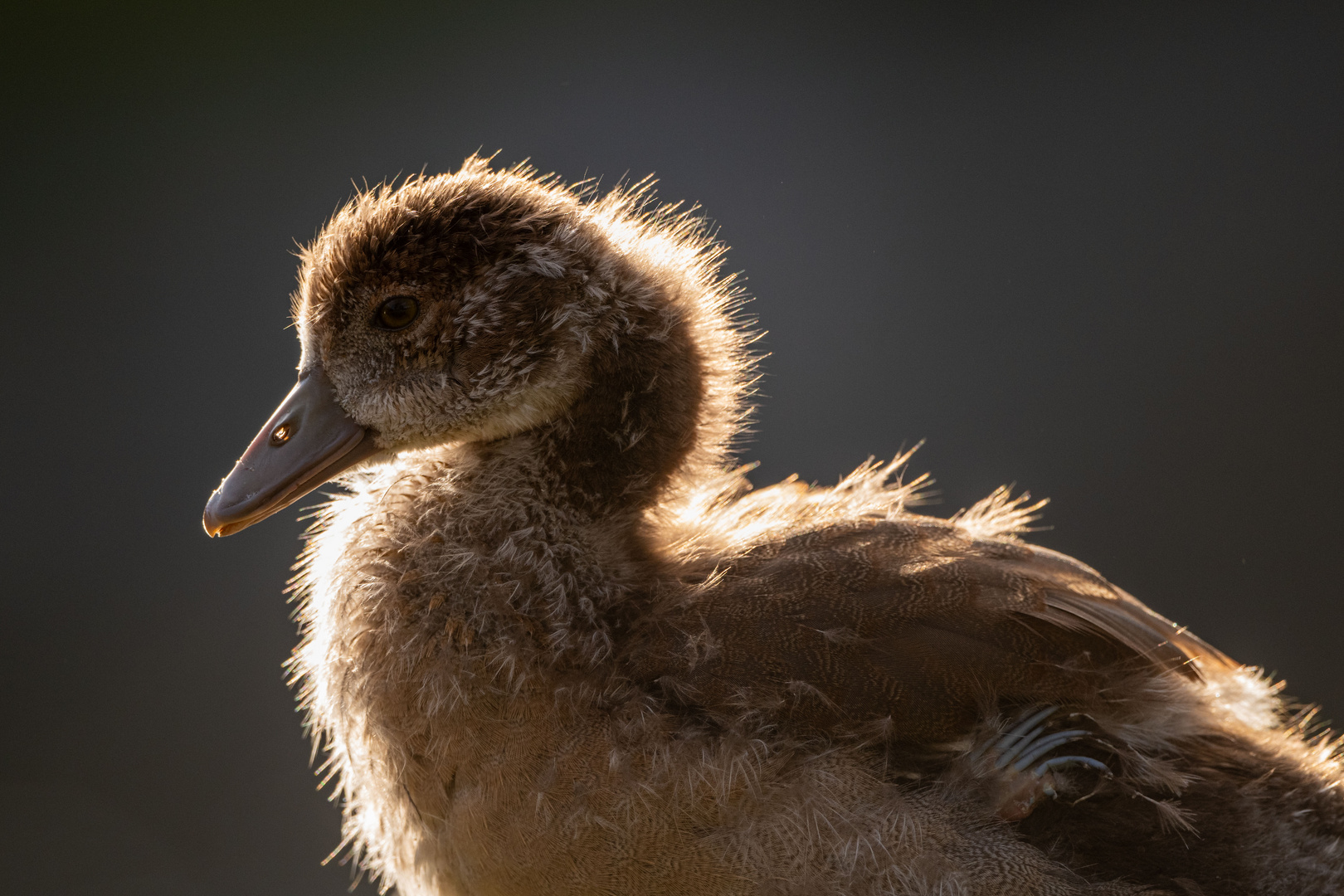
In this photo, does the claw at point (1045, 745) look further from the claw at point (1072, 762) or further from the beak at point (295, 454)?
the beak at point (295, 454)

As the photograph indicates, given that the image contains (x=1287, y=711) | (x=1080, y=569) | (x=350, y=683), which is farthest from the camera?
(x=1287, y=711)

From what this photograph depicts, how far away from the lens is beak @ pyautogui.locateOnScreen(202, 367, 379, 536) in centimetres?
119

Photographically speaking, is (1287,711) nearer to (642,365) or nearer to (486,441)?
(642,365)

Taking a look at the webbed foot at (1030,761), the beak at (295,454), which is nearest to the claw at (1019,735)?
the webbed foot at (1030,761)

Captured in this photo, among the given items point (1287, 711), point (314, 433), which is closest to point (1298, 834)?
point (1287, 711)

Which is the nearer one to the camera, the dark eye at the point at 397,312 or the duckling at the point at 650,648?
the duckling at the point at 650,648

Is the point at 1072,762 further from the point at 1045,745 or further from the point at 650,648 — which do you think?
the point at 650,648

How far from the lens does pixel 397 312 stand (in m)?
1.17

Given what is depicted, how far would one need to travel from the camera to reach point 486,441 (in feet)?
4.02

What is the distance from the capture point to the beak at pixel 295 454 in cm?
119

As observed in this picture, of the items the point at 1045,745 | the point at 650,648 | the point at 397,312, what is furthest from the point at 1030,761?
the point at 397,312

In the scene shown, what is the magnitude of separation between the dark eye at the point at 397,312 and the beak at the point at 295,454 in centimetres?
11

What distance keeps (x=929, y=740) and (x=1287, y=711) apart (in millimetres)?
708

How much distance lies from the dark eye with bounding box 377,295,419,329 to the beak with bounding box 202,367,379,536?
4.4 inches
